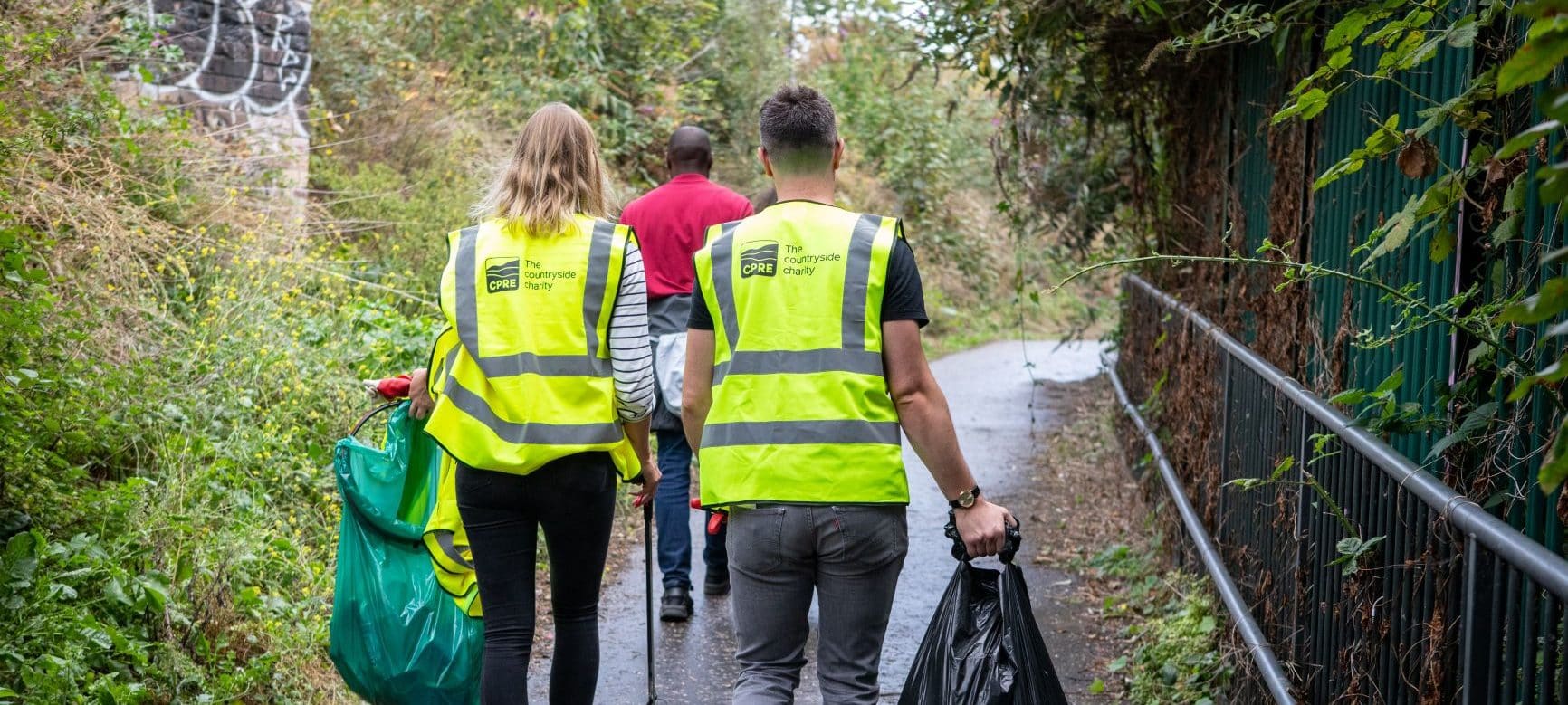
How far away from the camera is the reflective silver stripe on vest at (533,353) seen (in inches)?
142

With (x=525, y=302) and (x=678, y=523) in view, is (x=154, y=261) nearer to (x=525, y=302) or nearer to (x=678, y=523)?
(x=678, y=523)

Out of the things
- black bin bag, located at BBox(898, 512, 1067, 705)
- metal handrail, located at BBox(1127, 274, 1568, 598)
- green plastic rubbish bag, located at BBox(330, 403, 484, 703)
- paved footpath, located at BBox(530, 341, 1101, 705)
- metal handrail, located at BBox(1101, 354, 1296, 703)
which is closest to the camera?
metal handrail, located at BBox(1127, 274, 1568, 598)

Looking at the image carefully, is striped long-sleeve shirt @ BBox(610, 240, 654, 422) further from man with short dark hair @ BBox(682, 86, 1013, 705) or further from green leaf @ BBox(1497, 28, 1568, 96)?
green leaf @ BBox(1497, 28, 1568, 96)

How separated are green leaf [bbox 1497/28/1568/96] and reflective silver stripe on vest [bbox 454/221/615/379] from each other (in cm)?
253

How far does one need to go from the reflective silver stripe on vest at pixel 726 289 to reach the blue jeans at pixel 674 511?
2597 mm

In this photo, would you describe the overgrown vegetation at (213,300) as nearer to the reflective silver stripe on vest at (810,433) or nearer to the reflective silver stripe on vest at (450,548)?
the reflective silver stripe on vest at (450,548)

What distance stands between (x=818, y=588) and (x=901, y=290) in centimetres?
72

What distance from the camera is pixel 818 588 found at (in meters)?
3.15

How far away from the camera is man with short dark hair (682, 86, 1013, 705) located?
10.2 ft

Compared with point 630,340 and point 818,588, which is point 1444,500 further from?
point 630,340

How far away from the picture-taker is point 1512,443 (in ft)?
8.66

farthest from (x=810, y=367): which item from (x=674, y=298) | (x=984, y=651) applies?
(x=674, y=298)

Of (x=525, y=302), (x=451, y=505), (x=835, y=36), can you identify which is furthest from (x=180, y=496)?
(x=835, y=36)

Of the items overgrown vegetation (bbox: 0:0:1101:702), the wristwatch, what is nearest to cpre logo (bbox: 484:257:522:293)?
the wristwatch
